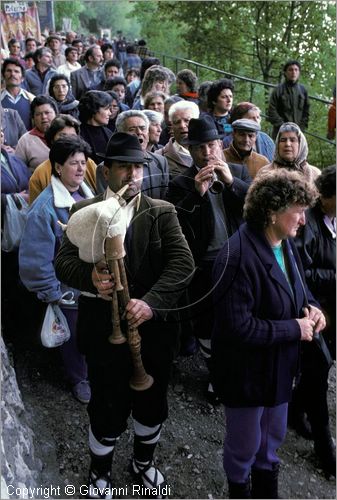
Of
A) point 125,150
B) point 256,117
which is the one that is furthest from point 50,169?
point 256,117

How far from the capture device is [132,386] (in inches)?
106

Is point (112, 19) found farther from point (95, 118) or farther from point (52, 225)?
point (52, 225)

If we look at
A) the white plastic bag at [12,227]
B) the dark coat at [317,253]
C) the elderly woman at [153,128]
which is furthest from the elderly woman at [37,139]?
the dark coat at [317,253]

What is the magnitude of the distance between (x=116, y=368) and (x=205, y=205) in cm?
119

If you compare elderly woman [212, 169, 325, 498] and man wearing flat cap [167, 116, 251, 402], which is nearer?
elderly woman [212, 169, 325, 498]

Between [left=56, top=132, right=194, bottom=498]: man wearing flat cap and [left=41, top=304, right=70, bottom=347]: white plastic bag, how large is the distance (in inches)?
27.9

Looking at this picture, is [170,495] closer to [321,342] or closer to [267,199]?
[321,342]

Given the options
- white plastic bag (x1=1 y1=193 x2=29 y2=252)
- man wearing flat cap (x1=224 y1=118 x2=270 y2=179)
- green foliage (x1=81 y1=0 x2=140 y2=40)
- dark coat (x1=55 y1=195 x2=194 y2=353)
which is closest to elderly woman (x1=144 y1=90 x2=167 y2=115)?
man wearing flat cap (x1=224 y1=118 x2=270 y2=179)

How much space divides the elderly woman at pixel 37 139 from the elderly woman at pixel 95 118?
303mm

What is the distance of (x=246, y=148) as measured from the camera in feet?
13.8

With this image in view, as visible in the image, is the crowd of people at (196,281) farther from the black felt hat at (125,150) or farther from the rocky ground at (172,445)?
the rocky ground at (172,445)

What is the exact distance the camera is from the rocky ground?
311cm

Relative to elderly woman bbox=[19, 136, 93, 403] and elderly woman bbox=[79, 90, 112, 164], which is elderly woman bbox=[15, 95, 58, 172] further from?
elderly woman bbox=[19, 136, 93, 403]

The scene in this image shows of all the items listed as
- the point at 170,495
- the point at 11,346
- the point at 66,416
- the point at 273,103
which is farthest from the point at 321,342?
the point at 273,103
